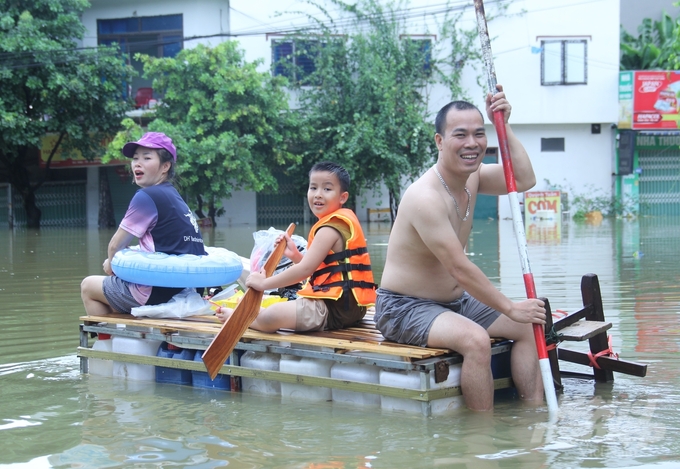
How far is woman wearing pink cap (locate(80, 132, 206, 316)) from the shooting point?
5.56 m

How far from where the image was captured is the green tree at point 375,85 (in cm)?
2183

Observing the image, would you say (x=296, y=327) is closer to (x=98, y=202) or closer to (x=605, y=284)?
(x=605, y=284)

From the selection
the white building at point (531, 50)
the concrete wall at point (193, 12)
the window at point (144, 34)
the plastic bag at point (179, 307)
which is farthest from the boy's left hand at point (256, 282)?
the window at point (144, 34)

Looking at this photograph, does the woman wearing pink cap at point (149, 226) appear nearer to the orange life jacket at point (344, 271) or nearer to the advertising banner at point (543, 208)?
the orange life jacket at point (344, 271)

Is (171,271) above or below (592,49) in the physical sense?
below

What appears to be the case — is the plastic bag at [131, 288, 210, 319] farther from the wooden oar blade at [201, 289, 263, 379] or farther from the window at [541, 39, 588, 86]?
the window at [541, 39, 588, 86]

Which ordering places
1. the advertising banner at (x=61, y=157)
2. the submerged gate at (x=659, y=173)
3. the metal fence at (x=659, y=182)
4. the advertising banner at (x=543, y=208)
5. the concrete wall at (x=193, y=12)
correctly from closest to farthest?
the advertising banner at (x=543, y=208) < the advertising banner at (x=61, y=157) < the concrete wall at (x=193, y=12) < the submerged gate at (x=659, y=173) < the metal fence at (x=659, y=182)

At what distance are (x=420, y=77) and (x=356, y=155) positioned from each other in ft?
11.9

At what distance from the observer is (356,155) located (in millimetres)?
21906

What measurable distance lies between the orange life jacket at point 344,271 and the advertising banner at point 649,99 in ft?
70.2

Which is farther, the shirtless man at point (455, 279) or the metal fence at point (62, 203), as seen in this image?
the metal fence at point (62, 203)

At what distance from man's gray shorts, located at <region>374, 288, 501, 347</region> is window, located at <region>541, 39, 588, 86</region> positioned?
835 inches

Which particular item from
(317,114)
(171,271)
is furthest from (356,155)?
(171,271)

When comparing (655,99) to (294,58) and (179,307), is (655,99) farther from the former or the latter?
(179,307)
